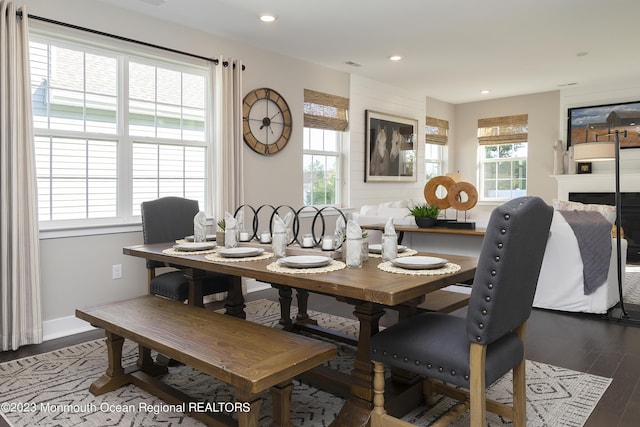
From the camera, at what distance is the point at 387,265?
7.31ft

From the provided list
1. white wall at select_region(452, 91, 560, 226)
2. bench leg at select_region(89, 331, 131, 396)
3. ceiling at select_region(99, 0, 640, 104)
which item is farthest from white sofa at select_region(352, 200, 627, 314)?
bench leg at select_region(89, 331, 131, 396)

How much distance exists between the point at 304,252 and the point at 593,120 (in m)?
6.27

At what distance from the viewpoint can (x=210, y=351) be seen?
6.06ft

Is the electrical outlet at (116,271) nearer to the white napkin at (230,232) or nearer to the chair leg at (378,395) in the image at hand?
the white napkin at (230,232)

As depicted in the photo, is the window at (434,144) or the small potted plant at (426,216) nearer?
the small potted plant at (426,216)

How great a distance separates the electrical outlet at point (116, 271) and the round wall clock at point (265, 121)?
175 cm

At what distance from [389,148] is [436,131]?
1.58 m

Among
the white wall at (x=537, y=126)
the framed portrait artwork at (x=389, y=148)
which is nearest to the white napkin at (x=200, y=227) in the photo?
the framed portrait artwork at (x=389, y=148)

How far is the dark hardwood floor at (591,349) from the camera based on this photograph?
2.27 meters

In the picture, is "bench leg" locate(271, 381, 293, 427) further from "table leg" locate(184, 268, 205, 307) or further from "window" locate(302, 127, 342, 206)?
"window" locate(302, 127, 342, 206)

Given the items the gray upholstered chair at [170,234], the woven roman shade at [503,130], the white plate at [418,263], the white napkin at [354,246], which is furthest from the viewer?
the woven roman shade at [503,130]

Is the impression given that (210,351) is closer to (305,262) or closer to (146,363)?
(305,262)

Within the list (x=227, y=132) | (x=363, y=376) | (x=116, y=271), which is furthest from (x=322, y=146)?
(x=363, y=376)

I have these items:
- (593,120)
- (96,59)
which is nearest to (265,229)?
(96,59)
